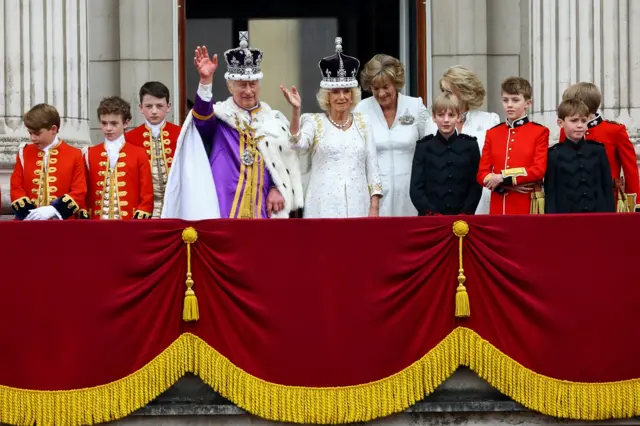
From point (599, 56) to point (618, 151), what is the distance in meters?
2.27

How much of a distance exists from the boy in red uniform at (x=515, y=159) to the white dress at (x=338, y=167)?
76 cm

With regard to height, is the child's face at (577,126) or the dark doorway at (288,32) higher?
the dark doorway at (288,32)

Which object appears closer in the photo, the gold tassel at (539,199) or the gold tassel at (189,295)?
the gold tassel at (189,295)

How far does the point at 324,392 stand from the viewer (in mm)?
8398

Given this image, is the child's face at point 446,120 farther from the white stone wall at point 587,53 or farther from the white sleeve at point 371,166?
the white stone wall at point 587,53

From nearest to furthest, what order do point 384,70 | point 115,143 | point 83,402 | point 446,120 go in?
point 83,402 → point 446,120 → point 115,143 → point 384,70

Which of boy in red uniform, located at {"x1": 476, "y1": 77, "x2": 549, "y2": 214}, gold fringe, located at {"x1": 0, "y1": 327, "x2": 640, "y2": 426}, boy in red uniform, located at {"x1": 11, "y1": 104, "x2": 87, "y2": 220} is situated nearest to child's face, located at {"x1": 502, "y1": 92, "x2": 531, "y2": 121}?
boy in red uniform, located at {"x1": 476, "y1": 77, "x2": 549, "y2": 214}

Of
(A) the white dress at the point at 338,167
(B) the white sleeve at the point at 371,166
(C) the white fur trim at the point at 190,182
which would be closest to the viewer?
(C) the white fur trim at the point at 190,182

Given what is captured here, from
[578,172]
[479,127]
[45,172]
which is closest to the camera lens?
[578,172]

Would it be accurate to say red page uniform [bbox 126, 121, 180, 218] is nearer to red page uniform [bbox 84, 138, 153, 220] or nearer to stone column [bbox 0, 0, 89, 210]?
red page uniform [bbox 84, 138, 153, 220]

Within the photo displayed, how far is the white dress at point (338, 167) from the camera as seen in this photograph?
31.4 ft

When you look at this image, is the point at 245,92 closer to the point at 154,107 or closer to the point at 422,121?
the point at 154,107

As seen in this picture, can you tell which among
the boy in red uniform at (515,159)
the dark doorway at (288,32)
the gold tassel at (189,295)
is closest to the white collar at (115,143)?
the gold tassel at (189,295)

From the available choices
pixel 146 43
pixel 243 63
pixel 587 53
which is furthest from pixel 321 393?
pixel 146 43
